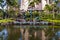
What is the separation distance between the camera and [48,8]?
47.1m

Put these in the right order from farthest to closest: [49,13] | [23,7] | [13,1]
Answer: [23,7]
[49,13]
[13,1]

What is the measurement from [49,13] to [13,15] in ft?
24.0

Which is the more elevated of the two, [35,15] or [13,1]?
[13,1]

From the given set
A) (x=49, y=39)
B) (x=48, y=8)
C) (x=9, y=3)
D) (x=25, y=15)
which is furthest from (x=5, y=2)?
(x=49, y=39)

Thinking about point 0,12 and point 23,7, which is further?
point 23,7

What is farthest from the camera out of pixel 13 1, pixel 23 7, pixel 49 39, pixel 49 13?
pixel 23 7

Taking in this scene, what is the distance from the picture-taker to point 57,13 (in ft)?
154

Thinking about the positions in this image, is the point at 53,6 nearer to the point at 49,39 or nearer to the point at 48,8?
the point at 48,8

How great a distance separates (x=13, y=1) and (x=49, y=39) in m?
34.5

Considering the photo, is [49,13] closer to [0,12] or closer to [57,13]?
[57,13]

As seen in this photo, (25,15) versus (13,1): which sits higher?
(13,1)

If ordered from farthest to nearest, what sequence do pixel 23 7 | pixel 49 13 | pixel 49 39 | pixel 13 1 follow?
pixel 23 7 → pixel 49 13 → pixel 13 1 → pixel 49 39

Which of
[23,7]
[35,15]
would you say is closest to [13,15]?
[35,15]

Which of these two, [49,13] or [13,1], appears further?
[49,13]
